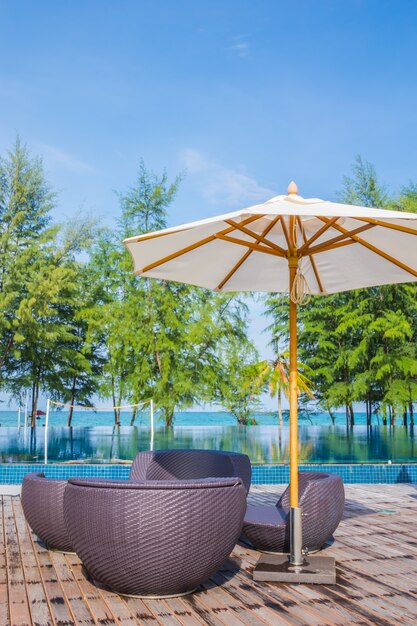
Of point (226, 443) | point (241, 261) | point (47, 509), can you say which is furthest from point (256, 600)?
point (226, 443)

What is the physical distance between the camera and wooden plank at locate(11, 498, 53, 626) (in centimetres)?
267

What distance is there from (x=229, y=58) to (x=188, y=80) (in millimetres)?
962

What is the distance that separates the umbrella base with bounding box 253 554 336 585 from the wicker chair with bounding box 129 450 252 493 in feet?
4.07

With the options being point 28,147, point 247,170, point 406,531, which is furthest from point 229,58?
point 406,531

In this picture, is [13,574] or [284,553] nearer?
[13,574]

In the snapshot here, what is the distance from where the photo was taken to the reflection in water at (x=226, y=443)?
33.2 ft

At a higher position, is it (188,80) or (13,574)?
(188,80)

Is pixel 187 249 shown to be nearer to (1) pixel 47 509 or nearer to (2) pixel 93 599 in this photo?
(1) pixel 47 509

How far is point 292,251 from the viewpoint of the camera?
3672mm

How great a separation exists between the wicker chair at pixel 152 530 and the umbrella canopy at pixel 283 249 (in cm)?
132

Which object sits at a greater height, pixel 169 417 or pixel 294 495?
pixel 169 417

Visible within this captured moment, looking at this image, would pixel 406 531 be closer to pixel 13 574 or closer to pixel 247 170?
pixel 13 574

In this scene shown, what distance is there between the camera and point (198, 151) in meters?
13.8

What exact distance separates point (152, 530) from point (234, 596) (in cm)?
62
